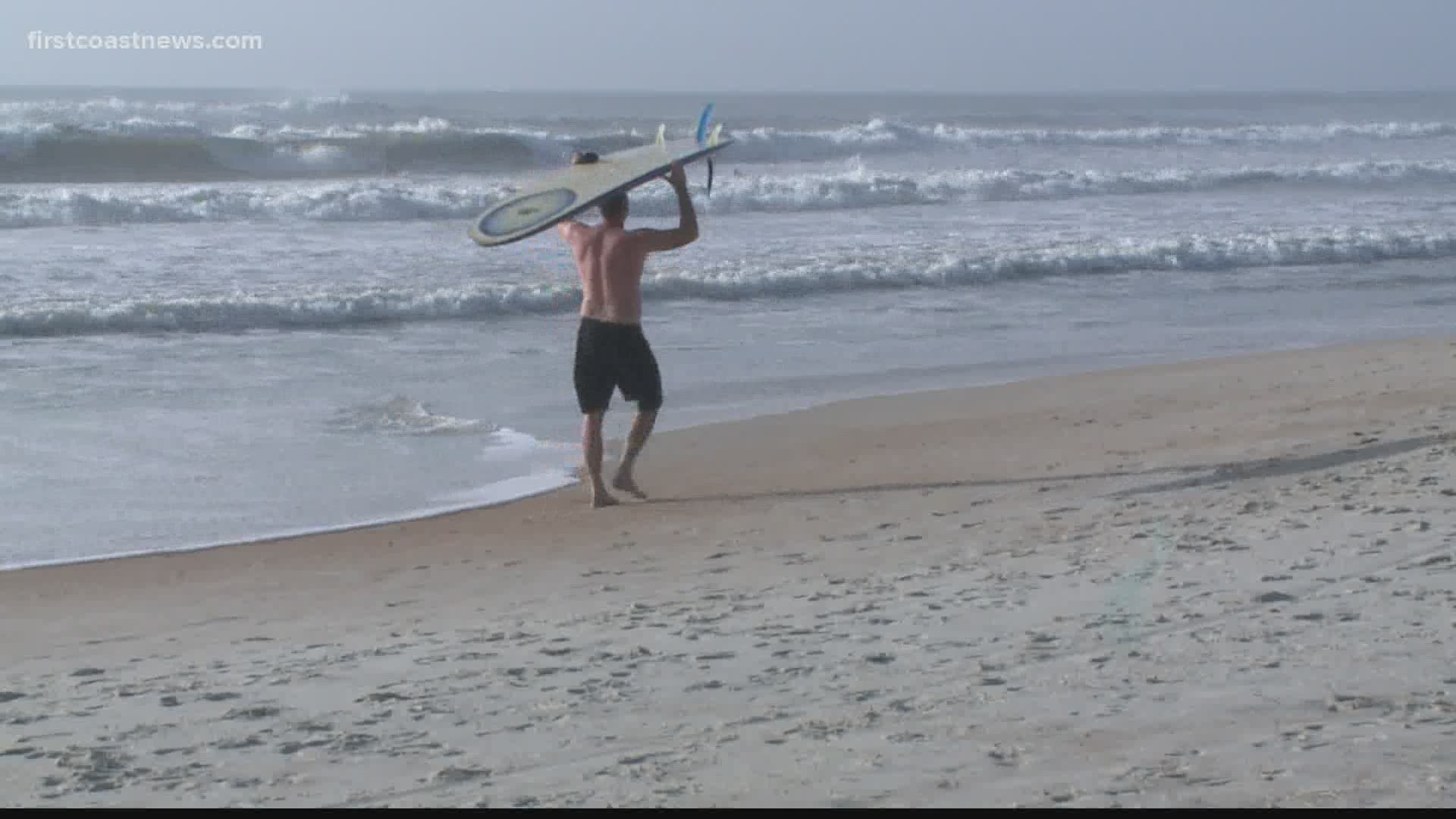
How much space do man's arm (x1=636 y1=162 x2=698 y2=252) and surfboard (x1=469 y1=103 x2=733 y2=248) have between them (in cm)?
8

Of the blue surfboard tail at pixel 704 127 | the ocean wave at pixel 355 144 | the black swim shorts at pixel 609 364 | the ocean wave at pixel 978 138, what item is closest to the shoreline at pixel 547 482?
the black swim shorts at pixel 609 364

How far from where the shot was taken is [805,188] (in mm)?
26078

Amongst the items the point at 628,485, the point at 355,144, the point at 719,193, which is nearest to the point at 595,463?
the point at 628,485

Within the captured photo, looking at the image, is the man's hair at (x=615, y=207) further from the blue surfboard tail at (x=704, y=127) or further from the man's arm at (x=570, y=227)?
the blue surfboard tail at (x=704, y=127)

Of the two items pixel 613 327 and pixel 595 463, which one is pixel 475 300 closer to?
pixel 613 327

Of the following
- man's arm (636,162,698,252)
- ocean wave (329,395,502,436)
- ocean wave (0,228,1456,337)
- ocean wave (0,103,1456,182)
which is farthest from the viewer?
ocean wave (0,103,1456,182)

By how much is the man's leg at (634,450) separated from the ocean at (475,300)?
0.54 meters

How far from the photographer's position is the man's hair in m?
7.43

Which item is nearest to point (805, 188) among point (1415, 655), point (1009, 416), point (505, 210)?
point (1009, 416)

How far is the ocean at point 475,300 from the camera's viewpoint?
27.7 ft

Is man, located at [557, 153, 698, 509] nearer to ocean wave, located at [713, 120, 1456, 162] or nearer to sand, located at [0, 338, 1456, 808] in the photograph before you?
sand, located at [0, 338, 1456, 808]

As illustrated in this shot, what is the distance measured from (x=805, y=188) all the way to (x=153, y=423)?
57.3 ft

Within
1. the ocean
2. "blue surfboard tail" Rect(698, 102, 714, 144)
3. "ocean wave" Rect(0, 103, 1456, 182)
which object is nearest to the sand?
the ocean
